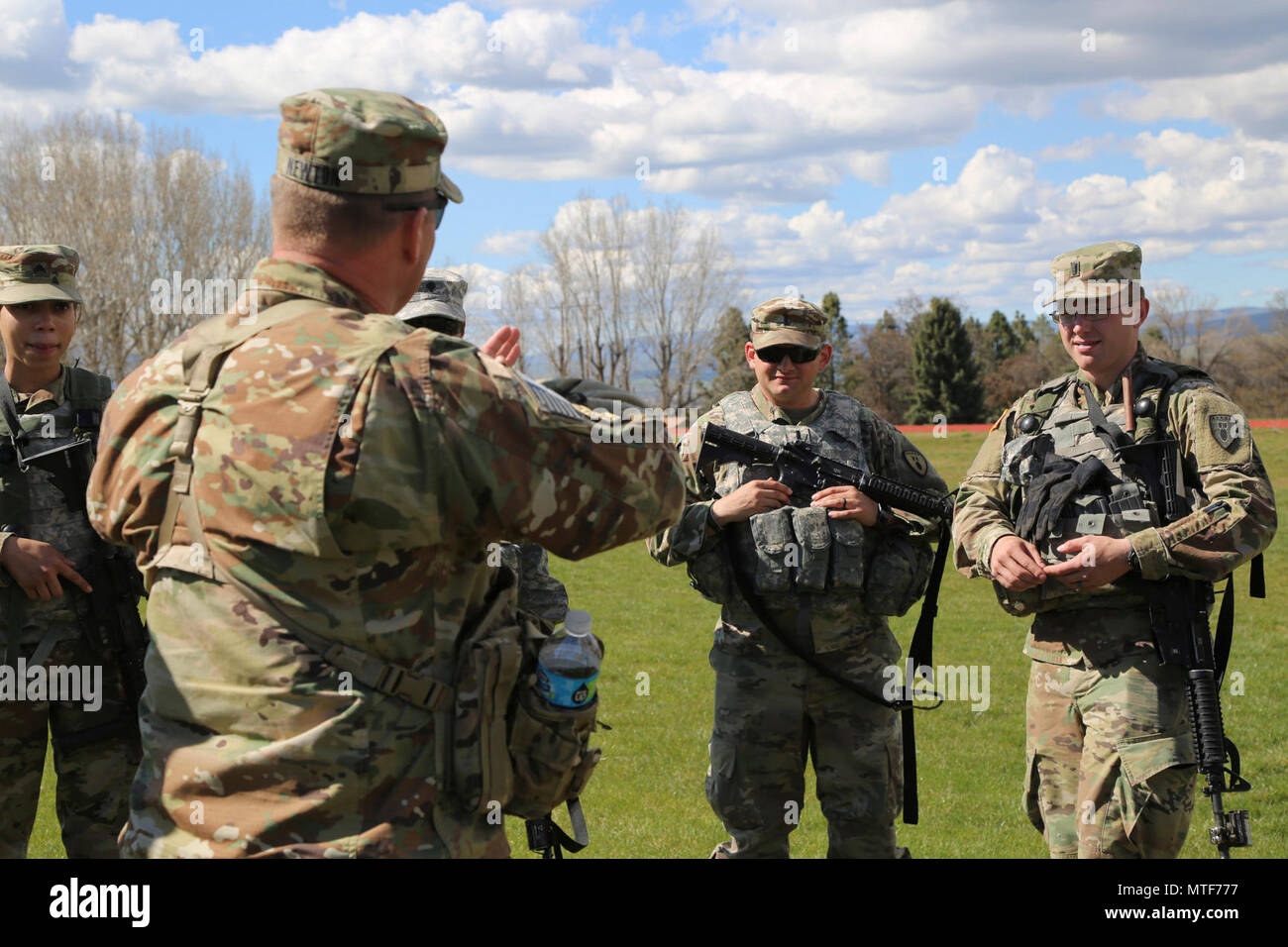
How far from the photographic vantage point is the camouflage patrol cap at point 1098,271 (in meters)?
4.54

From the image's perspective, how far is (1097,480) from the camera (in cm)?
445

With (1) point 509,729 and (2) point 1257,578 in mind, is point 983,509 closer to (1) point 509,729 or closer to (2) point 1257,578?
(2) point 1257,578

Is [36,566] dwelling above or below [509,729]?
A: above

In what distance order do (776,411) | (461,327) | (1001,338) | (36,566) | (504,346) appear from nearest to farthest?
(504,346)
(36,566)
(461,327)
(776,411)
(1001,338)

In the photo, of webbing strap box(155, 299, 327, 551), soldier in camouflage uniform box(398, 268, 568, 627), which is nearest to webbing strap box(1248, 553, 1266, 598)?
soldier in camouflage uniform box(398, 268, 568, 627)

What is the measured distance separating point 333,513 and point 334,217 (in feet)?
2.14

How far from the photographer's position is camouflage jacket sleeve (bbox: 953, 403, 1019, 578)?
15.4 feet

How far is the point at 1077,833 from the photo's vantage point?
14.4 feet

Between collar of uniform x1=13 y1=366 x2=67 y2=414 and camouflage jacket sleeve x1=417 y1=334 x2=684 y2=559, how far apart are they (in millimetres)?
3179

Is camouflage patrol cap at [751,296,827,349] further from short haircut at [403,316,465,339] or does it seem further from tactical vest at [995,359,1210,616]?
short haircut at [403,316,465,339]

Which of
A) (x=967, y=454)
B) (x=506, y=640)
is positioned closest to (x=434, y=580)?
(x=506, y=640)

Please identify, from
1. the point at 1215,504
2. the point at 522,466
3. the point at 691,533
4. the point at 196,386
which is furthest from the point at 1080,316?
the point at 196,386

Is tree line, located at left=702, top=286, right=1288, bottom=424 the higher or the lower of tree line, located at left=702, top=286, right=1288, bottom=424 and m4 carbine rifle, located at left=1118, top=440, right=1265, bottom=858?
the higher

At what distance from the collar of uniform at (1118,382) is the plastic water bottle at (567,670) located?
2.88m
